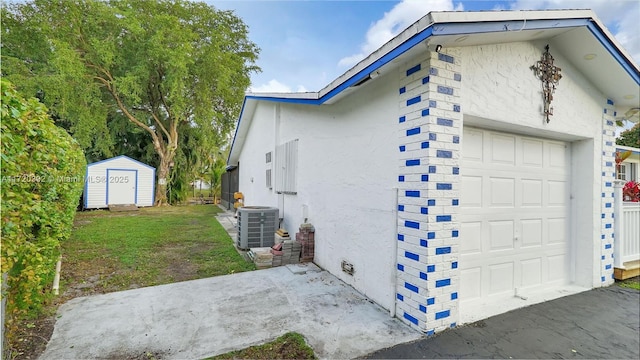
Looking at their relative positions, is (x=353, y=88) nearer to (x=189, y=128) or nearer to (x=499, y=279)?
(x=499, y=279)

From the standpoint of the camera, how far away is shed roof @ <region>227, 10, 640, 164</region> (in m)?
2.75

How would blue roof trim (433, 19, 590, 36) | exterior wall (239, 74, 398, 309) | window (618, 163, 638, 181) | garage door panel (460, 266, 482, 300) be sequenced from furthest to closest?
window (618, 163, 638, 181) < garage door panel (460, 266, 482, 300) < exterior wall (239, 74, 398, 309) < blue roof trim (433, 19, 590, 36)

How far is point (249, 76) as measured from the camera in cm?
1953

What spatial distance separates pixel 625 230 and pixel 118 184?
18768mm

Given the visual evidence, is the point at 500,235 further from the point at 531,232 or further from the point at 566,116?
the point at 566,116

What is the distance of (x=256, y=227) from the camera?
253 inches

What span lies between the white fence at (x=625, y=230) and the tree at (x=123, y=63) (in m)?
16.5

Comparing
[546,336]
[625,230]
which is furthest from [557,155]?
[546,336]

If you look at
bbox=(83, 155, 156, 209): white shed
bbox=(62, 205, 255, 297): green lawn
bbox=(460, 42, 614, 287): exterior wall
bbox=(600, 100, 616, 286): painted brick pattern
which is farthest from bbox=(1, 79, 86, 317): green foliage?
bbox=(83, 155, 156, 209): white shed

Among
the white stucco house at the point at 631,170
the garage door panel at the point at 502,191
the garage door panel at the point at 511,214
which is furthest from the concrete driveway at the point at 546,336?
the white stucco house at the point at 631,170

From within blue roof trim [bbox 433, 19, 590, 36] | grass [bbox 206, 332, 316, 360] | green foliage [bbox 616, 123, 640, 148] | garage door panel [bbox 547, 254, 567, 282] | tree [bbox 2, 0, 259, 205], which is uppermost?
tree [bbox 2, 0, 259, 205]

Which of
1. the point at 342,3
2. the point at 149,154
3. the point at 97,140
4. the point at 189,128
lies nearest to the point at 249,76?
the point at 189,128

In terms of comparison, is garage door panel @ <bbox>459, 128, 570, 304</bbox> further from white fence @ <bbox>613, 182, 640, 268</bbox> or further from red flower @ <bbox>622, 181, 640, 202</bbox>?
red flower @ <bbox>622, 181, 640, 202</bbox>

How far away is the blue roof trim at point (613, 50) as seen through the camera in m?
3.63
